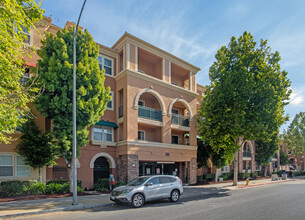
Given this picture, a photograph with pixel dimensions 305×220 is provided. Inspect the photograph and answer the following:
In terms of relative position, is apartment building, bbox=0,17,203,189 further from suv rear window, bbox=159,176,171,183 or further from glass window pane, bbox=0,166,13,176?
suv rear window, bbox=159,176,171,183

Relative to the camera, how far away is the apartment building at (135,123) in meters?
18.8

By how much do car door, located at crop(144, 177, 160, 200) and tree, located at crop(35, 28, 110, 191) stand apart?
18.5 feet

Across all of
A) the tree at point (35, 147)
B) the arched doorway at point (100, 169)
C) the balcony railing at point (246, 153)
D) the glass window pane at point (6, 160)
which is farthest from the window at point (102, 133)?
the balcony railing at point (246, 153)

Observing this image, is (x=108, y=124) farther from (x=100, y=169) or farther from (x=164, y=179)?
(x=164, y=179)

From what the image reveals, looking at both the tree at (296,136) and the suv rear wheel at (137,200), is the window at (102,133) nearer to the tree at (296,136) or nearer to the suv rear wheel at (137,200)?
the suv rear wheel at (137,200)

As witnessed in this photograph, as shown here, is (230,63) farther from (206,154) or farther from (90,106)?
(90,106)

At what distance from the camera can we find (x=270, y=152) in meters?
35.4

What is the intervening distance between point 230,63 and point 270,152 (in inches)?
806

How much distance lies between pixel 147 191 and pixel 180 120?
42.3ft

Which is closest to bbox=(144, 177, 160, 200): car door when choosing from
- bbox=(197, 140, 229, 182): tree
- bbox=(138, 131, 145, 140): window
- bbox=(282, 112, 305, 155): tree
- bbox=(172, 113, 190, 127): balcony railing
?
bbox=(138, 131, 145, 140): window

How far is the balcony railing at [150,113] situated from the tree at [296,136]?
31.0 meters

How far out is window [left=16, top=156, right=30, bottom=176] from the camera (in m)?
16.0

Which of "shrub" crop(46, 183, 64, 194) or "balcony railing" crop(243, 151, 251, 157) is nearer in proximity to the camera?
"shrub" crop(46, 183, 64, 194)

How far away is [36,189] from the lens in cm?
1492
